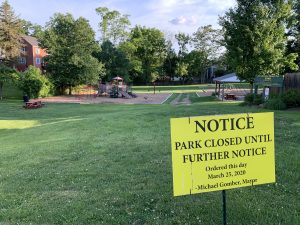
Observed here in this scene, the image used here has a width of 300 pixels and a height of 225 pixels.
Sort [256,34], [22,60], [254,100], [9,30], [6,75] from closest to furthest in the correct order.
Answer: [254,100], [256,34], [6,75], [9,30], [22,60]

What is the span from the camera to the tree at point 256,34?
2259 cm

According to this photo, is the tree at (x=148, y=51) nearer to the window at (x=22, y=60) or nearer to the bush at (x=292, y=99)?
the window at (x=22, y=60)

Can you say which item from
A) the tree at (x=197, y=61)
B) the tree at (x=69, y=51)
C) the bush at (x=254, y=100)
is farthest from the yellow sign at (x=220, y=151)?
the tree at (x=197, y=61)

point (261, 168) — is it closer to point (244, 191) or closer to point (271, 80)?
point (244, 191)

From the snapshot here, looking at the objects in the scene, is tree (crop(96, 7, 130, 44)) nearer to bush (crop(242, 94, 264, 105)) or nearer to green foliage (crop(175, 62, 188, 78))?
green foliage (crop(175, 62, 188, 78))

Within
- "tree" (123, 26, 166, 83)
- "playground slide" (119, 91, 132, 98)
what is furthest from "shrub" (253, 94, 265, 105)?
"tree" (123, 26, 166, 83)

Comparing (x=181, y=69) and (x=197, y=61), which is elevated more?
(x=197, y=61)

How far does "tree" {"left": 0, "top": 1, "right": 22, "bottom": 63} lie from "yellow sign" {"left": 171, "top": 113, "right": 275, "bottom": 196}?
169 feet

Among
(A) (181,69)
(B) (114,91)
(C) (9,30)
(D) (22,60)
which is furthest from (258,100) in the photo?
(A) (181,69)

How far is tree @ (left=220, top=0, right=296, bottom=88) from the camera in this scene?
22.6 m

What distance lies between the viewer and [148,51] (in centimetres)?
8319

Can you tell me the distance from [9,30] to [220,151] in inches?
2043

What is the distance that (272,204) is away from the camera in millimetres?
4457

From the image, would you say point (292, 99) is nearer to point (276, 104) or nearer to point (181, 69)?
point (276, 104)
